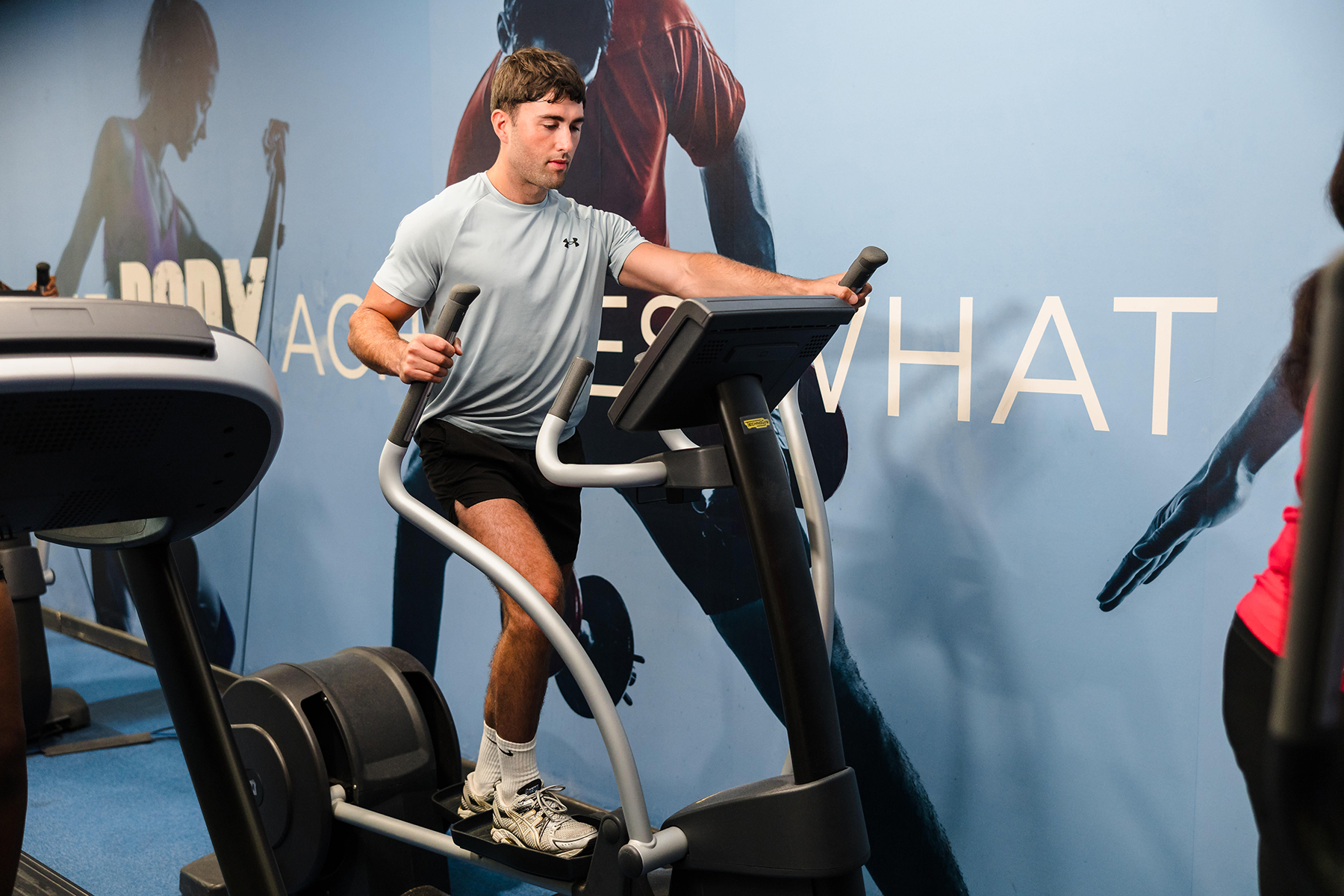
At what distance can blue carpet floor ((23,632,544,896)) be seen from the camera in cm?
272

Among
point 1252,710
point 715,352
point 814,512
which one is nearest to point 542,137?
point 715,352

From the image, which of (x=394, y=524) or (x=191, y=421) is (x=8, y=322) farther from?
(x=394, y=524)

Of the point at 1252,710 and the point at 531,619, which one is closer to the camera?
the point at 1252,710

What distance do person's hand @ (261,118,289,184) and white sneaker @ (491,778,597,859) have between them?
8.60ft

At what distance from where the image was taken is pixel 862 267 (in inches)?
72.1

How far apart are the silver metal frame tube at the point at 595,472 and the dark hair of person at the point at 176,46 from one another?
3.03 m

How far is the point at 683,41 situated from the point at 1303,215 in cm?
150

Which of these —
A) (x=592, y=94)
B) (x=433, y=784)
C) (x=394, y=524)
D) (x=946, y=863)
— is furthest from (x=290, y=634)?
(x=946, y=863)

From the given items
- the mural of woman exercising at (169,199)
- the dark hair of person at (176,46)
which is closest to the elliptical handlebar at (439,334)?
the mural of woman exercising at (169,199)

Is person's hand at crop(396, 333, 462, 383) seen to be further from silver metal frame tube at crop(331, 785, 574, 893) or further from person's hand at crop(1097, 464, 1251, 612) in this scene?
person's hand at crop(1097, 464, 1251, 612)

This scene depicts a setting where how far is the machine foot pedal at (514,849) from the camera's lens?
6.74 feet

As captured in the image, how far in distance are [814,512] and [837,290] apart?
16.6 inches

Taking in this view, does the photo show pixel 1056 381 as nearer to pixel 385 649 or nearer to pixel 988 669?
pixel 988 669

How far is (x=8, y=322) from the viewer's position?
73 centimetres
